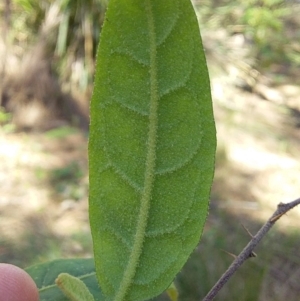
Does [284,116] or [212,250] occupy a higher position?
[284,116]

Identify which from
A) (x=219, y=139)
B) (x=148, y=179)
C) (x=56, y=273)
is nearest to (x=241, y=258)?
(x=148, y=179)

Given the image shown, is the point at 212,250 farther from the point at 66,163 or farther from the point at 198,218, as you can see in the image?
the point at 198,218

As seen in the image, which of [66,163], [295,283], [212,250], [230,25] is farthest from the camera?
[230,25]

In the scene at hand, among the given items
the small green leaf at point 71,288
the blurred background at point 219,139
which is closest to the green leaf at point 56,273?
the small green leaf at point 71,288

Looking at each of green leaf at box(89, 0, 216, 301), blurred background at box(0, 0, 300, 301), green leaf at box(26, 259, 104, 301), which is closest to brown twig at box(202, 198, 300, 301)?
green leaf at box(89, 0, 216, 301)

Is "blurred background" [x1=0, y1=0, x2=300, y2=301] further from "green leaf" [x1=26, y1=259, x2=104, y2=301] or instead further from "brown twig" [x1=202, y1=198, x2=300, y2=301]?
"brown twig" [x1=202, y1=198, x2=300, y2=301]

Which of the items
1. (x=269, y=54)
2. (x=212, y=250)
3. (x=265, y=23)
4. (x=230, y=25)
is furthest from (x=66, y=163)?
(x=269, y=54)

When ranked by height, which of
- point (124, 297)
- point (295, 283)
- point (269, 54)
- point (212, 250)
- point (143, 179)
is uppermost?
point (269, 54)
